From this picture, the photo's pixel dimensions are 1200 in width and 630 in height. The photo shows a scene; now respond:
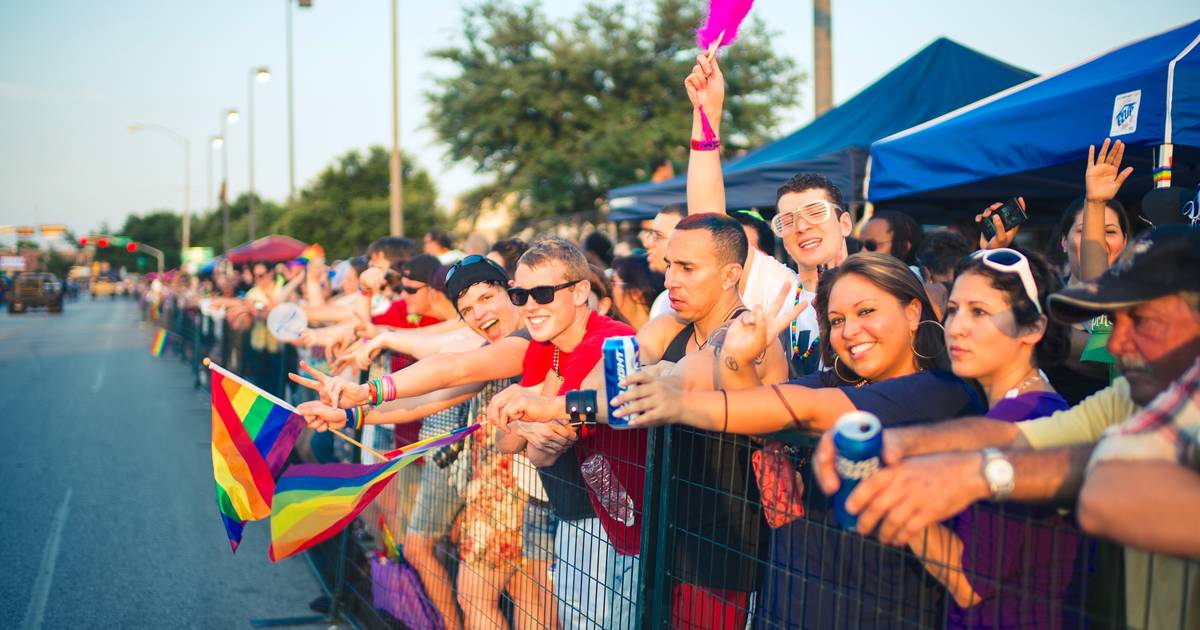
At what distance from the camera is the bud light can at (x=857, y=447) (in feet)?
5.53

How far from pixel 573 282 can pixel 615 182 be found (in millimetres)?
19929

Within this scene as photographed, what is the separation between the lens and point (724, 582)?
2545 mm

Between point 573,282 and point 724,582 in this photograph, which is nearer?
point 724,582

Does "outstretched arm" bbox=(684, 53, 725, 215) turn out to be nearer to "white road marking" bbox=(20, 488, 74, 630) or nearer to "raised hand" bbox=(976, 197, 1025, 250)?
"raised hand" bbox=(976, 197, 1025, 250)

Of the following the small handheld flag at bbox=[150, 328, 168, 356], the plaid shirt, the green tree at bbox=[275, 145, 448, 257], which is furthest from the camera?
the green tree at bbox=[275, 145, 448, 257]

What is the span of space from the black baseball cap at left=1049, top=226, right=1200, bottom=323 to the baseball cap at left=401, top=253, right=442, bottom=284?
4.35 meters

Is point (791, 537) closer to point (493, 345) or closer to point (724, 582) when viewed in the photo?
point (724, 582)

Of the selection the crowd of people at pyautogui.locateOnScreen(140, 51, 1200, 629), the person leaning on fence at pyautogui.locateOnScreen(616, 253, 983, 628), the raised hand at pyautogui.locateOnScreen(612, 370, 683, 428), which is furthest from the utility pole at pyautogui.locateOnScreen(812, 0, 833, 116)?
the raised hand at pyautogui.locateOnScreen(612, 370, 683, 428)

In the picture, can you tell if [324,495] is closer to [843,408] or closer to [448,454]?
[448,454]

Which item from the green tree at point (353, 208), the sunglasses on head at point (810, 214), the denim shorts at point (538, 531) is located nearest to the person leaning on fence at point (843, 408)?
the denim shorts at point (538, 531)

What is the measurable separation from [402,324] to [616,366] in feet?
13.1

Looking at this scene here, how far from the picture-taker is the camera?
4.22 metres

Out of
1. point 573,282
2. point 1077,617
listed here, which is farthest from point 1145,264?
point 573,282

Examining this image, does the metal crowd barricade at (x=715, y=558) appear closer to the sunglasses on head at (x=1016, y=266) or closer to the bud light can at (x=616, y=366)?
the bud light can at (x=616, y=366)
